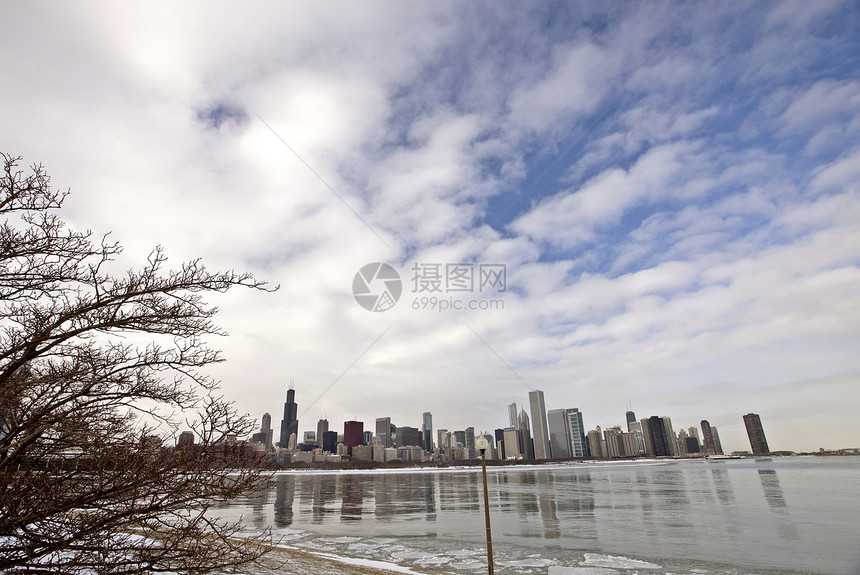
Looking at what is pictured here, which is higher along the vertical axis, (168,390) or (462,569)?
(168,390)

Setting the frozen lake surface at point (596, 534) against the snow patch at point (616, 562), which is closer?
the snow patch at point (616, 562)

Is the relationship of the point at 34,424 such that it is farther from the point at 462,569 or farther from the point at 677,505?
the point at 677,505

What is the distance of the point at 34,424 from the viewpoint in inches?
268

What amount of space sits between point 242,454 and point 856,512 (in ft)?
142

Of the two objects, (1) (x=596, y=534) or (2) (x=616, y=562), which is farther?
(1) (x=596, y=534)

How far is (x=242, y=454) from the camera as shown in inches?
298

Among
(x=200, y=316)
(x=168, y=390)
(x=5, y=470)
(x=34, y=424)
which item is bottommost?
(x=5, y=470)

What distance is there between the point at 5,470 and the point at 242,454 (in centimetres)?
305

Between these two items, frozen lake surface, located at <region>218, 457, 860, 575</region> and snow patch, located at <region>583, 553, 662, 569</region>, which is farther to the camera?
frozen lake surface, located at <region>218, 457, 860, 575</region>

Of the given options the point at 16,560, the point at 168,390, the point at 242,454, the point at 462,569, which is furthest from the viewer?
the point at 462,569

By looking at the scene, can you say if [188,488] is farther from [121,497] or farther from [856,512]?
[856,512]

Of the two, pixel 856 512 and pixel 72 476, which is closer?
pixel 72 476

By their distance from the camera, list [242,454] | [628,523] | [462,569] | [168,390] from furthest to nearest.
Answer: [628,523] → [462,569] → [168,390] → [242,454]

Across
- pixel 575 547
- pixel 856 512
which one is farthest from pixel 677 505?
pixel 575 547
